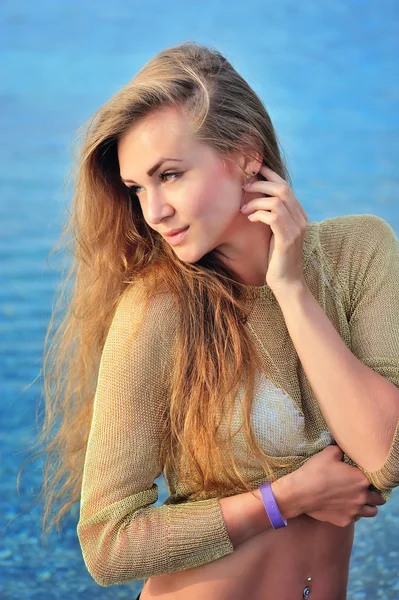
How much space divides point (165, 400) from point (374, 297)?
51cm

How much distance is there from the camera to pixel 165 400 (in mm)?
1828

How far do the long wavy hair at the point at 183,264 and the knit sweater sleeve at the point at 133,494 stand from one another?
7cm

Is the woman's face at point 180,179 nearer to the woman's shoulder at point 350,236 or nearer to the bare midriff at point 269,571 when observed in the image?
the woman's shoulder at point 350,236

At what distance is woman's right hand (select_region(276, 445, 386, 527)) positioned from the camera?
176 cm

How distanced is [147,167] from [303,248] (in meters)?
0.44

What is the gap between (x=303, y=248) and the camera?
6.60 feet

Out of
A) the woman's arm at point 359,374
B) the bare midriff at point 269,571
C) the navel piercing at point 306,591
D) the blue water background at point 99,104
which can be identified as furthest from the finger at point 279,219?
the blue water background at point 99,104

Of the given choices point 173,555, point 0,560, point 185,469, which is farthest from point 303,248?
point 0,560

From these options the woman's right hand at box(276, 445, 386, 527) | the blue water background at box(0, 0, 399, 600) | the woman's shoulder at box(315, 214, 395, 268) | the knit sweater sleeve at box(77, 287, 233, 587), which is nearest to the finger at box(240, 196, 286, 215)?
the woman's shoulder at box(315, 214, 395, 268)

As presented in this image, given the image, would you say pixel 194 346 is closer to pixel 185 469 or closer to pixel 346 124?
pixel 185 469

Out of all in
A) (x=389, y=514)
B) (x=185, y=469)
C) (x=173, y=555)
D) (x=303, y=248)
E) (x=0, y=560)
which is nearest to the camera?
(x=173, y=555)

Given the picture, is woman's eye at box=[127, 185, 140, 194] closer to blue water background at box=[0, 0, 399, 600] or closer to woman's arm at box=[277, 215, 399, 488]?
woman's arm at box=[277, 215, 399, 488]

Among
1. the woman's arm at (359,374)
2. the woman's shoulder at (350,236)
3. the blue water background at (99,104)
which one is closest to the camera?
the woman's arm at (359,374)

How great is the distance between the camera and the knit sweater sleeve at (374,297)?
1801mm
